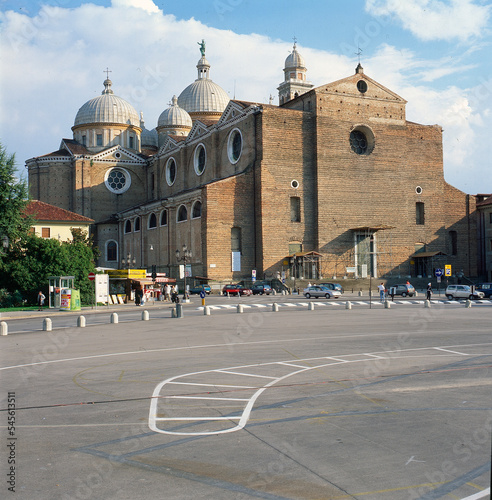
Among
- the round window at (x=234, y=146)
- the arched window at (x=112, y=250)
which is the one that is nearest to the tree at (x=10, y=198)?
the round window at (x=234, y=146)

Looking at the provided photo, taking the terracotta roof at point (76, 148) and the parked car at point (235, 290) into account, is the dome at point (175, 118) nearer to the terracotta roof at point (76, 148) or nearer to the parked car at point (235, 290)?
the terracotta roof at point (76, 148)

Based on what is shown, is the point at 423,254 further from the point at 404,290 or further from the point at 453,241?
the point at 404,290

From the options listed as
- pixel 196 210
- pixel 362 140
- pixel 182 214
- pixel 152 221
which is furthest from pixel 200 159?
pixel 362 140

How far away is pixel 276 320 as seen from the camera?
2852 cm

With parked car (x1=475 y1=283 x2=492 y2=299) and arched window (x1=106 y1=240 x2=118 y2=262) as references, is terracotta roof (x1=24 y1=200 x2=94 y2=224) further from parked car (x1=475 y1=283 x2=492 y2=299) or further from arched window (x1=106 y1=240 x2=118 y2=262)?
parked car (x1=475 y1=283 x2=492 y2=299)

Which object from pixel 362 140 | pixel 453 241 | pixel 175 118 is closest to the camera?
pixel 362 140

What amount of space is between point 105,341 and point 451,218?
55977 millimetres

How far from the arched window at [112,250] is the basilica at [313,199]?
4.38 m

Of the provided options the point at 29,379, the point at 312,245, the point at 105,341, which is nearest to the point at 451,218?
the point at 312,245

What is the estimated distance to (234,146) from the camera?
65750mm

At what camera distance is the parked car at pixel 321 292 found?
47.9 m

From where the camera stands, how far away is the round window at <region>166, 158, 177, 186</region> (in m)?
78.9

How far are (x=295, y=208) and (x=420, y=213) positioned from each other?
15.3m

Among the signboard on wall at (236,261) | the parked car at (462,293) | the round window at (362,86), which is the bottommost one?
the parked car at (462,293)
